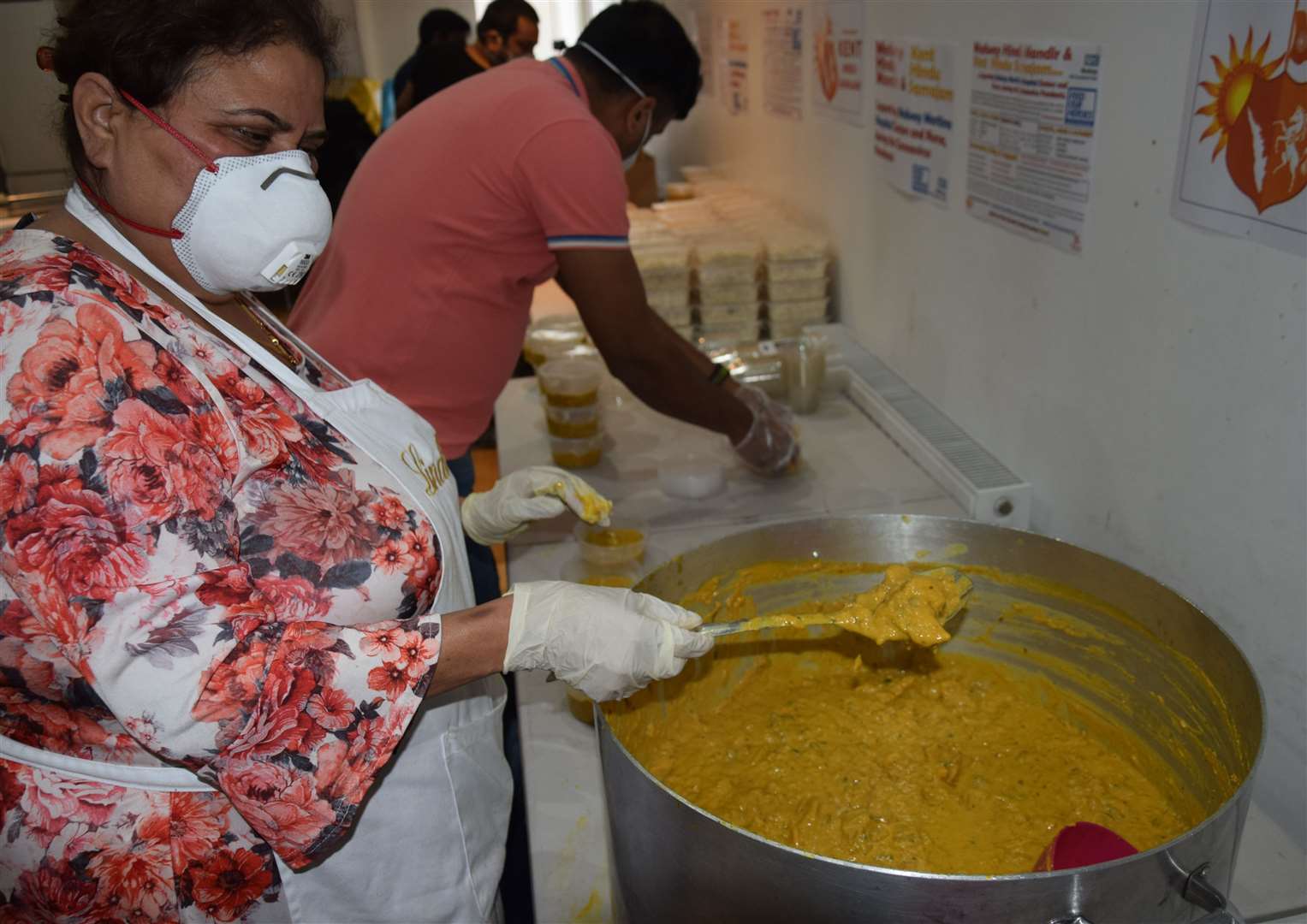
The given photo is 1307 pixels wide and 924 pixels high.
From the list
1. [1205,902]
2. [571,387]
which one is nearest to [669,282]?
[571,387]

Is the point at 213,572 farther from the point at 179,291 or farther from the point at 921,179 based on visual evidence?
the point at 921,179

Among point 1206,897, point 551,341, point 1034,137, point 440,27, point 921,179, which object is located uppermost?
point 440,27

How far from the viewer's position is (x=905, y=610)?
1.12 metres

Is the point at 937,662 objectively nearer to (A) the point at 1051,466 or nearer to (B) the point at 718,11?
(A) the point at 1051,466

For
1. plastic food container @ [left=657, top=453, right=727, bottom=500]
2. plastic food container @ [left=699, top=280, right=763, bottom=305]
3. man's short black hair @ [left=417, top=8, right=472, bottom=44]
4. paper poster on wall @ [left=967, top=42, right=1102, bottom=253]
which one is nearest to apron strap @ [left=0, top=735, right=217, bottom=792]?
plastic food container @ [left=657, top=453, right=727, bottom=500]

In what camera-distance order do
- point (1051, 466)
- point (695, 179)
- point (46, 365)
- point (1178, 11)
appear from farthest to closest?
point (695, 179) → point (1051, 466) → point (1178, 11) → point (46, 365)

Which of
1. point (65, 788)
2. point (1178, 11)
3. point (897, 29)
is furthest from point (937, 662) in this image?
point (897, 29)

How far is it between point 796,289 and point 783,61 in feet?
2.98

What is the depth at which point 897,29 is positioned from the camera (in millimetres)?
2154

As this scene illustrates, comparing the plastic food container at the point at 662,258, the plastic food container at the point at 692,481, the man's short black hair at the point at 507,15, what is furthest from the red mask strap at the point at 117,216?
the man's short black hair at the point at 507,15

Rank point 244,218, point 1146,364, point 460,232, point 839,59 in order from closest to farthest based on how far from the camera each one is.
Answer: point 244,218 < point 1146,364 < point 460,232 < point 839,59

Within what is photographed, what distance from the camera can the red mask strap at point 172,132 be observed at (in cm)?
89

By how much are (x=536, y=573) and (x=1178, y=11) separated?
130cm

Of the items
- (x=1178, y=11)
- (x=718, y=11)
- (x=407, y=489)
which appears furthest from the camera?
(x=718, y=11)
